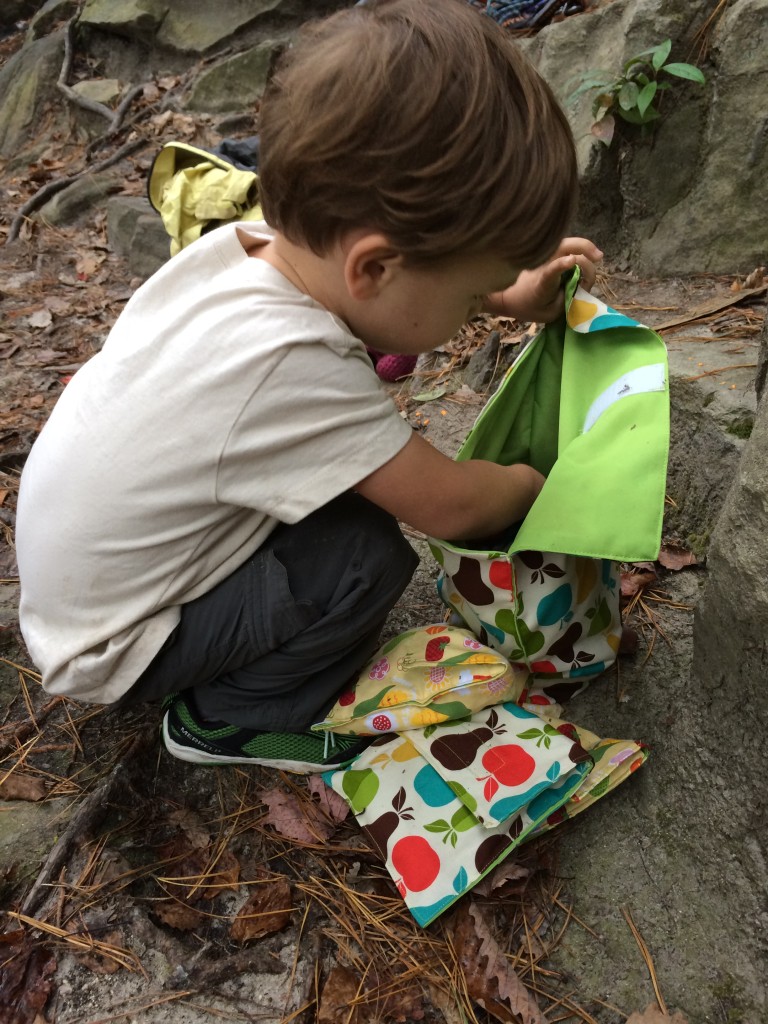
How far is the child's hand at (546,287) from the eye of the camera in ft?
4.75

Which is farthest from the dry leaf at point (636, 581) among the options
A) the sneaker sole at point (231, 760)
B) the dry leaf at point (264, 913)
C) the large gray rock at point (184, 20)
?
the large gray rock at point (184, 20)

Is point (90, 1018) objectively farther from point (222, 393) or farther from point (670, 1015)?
point (222, 393)

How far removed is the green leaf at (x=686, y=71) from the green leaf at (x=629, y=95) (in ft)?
0.38

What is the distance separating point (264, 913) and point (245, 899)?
53 mm

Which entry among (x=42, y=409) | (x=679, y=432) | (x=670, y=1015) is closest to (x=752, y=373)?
(x=679, y=432)

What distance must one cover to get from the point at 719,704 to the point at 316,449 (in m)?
0.79

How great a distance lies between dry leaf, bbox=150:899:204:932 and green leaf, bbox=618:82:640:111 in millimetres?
2676

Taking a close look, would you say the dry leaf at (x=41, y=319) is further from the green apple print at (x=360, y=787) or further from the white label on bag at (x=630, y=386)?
the white label on bag at (x=630, y=386)

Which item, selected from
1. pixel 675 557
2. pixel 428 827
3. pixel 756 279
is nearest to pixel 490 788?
pixel 428 827

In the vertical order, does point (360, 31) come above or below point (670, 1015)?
above

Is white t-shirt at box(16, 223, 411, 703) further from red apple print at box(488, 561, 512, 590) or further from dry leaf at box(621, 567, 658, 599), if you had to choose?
dry leaf at box(621, 567, 658, 599)

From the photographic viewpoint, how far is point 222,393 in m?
1.12

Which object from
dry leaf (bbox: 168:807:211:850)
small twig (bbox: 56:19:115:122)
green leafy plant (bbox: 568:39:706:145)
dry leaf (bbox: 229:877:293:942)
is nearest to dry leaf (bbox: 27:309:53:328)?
small twig (bbox: 56:19:115:122)

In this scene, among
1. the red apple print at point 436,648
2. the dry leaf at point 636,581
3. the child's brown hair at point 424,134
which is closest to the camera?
the child's brown hair at point 424,134
